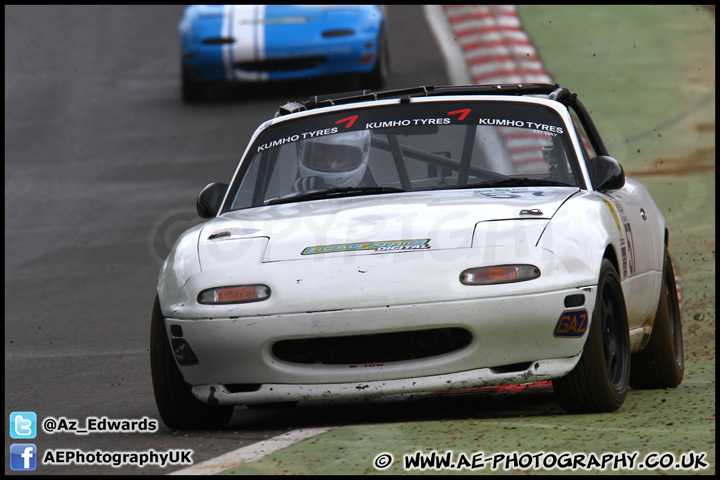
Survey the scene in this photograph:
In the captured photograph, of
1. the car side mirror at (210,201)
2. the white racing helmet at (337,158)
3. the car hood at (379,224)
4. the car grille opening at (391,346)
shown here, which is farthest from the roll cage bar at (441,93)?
the car grille opening at (391,346)

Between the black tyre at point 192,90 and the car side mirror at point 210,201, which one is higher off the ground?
the car side mirror at point 210,201

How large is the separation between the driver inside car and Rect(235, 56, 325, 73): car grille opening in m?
9.27

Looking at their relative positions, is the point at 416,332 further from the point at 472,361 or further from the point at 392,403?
the point at 392,403

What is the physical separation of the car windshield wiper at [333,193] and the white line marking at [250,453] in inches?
51.5

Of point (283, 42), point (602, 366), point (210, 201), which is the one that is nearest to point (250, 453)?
Answer: point (602, 366)

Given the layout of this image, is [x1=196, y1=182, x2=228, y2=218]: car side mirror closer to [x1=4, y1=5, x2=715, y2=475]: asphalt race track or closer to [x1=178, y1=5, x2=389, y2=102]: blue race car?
[x1=4, y1=5, x2=715, y2=475]: asphalt race track

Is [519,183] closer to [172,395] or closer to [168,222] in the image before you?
[172,395]

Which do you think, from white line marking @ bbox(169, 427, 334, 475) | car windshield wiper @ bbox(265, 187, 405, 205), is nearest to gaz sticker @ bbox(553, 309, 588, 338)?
white line marking @ bbox(169, 427, 334, 475)

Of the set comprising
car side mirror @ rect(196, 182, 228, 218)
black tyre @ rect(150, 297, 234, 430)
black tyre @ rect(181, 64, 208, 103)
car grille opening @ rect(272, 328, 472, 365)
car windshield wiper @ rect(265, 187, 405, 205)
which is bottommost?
black tyre @ rect(181, 64, 208, 103)

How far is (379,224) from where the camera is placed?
5059mm

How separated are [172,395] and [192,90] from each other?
37.8 ft

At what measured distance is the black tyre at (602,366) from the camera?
485 cm

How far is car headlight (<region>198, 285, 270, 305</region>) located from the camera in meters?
4.86

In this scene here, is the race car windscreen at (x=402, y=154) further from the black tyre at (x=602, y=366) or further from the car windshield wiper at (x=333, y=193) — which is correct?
the black tyre at (x=602, y=366)
